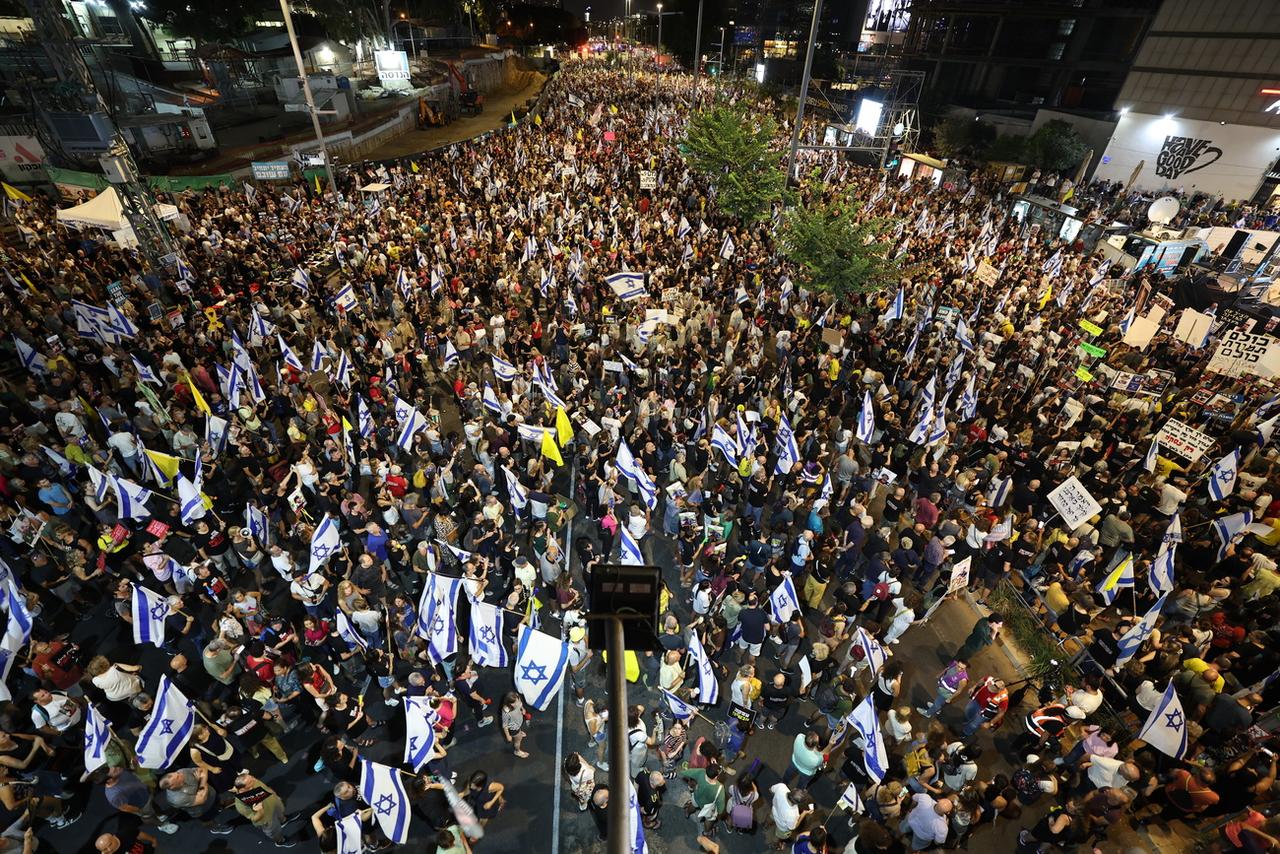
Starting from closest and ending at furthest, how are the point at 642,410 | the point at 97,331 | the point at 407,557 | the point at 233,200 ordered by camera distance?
the point at 407,557 → the point at 642,410 → the point at 97,331 → the point at 233,200

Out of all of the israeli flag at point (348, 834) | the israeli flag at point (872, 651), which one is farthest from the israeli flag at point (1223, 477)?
the israeli flag at point (348, 834)

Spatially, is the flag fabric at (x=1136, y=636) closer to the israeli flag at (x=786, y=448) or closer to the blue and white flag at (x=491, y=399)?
the israeli flag at (x=786, y=448)

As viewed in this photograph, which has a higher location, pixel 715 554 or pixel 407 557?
pixel 715 554

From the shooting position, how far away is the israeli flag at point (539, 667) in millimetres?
7691

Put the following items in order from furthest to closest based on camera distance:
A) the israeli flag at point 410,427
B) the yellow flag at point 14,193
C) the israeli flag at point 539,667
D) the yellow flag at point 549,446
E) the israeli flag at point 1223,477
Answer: the yellow flag at point 14,193, the israeli flag at point 410,427, the yellow flag at point 549,446, the israeli flag at point 1223,477, the israeli flag at point 539,667

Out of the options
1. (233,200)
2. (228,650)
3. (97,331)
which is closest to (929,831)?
(228,650)

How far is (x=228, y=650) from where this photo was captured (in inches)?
351

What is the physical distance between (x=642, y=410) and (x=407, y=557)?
6039 mm

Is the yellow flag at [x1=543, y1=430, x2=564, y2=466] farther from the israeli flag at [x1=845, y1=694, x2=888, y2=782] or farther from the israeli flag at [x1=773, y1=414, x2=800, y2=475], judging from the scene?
the israeli flag at [x1=845, y1=694, x2=888, y2=782]

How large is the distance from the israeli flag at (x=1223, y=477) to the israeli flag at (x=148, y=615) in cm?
1972

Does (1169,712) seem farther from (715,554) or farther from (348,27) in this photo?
(348,27)

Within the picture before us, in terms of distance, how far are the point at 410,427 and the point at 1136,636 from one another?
44.8ft

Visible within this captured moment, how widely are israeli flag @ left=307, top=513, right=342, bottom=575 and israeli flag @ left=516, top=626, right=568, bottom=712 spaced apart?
4528 millimetres

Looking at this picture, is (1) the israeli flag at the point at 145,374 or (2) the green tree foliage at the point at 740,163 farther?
(2) the green tree foliage at the point at 740,163
